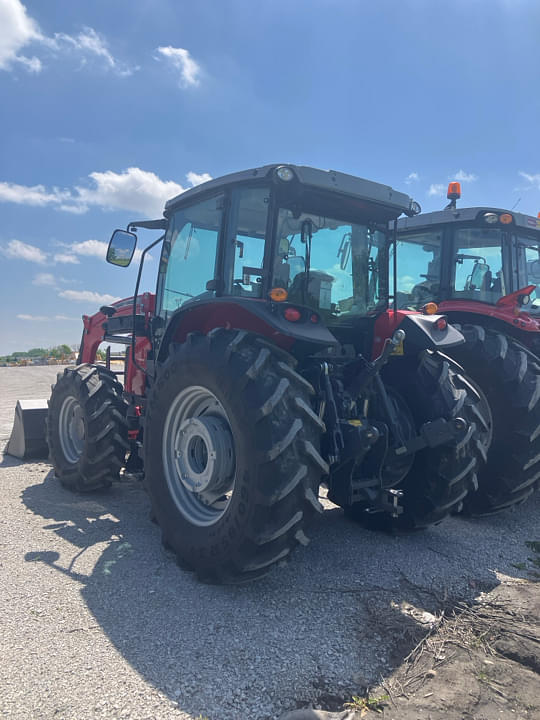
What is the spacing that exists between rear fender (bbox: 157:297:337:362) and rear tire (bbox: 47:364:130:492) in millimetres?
1224

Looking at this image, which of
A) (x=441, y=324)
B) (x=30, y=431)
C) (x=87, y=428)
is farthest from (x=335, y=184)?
(x=30, y=431)

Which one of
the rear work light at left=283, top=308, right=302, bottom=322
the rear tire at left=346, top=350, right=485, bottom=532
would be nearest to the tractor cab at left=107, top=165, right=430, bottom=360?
the rear work light at left=283, top=308, right=302, bottom=322

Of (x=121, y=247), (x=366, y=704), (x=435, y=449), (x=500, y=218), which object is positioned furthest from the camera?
(x=500, y=218)

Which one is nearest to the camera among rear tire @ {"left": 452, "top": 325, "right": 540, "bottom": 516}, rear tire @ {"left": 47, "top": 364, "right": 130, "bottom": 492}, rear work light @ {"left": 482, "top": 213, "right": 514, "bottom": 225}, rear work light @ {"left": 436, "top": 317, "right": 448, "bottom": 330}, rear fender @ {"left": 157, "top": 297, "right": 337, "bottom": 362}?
rear fender @ {"left": 157, "top": 297, "right": 337, "bottom": 362}

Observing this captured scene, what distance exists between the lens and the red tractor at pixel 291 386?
9.25ft

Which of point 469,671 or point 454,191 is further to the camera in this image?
point 454,191

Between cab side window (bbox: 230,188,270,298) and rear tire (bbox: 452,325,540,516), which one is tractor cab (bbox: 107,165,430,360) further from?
rear tire (bbox: 452,325,540,516)

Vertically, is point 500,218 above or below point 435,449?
above

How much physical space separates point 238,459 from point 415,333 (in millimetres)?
1517

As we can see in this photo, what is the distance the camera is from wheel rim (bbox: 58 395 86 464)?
518 centimetres

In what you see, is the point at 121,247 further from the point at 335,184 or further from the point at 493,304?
the point at 493,304

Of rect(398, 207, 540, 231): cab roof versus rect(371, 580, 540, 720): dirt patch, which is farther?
rect(398, 207, 540, 231): cab roof

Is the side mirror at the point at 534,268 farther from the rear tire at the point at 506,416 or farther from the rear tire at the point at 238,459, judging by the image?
the rear tire at the point at 238,459

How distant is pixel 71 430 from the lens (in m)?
5.33
